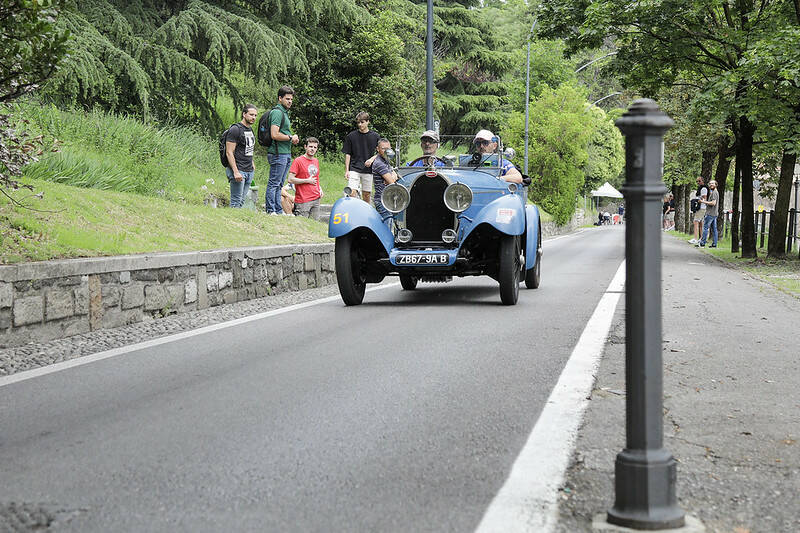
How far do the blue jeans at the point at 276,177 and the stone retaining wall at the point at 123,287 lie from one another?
3738 millimetres

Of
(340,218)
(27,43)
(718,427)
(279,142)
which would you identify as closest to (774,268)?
(279,142)

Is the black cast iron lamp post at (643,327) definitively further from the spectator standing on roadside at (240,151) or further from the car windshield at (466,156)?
the spectator standing on roadside at (240,151)

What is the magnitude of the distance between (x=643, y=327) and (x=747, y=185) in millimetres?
20745

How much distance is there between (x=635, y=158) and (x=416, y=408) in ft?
7.28

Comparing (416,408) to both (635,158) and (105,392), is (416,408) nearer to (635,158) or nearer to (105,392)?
(105,392)

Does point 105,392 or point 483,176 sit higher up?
point 483,176

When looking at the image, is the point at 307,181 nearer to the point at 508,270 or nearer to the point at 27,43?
the point at 508,270

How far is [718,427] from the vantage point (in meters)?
4.35

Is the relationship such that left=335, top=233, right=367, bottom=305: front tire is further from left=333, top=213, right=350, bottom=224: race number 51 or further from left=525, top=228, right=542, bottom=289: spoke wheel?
left=525, top=228, right=542, bottom=289: spoke wheel

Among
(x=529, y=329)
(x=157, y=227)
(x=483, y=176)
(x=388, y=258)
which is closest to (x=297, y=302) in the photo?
(x=388, y=258)

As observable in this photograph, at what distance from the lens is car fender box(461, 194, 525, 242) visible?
30.9ft

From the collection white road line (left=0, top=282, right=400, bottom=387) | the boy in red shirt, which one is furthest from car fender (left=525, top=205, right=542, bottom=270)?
the boy in red shirt

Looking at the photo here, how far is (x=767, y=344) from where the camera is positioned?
7211mm

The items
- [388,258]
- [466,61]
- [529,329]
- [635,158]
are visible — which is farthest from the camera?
[466,61]
